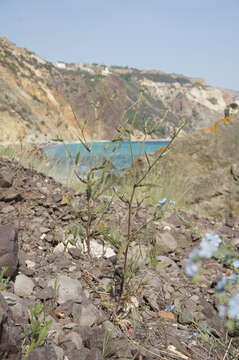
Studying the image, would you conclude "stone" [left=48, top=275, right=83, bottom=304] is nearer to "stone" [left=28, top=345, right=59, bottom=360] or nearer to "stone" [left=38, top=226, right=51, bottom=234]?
"stone" [left=28, top=345, right=59, bottom=360]

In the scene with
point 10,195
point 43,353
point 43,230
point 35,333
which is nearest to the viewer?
point 43,353

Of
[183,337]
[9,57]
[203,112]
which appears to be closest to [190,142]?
[183,337]

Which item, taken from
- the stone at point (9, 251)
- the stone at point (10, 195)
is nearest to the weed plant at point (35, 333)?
the stone at point (9, 251)

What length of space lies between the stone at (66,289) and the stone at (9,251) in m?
0.21

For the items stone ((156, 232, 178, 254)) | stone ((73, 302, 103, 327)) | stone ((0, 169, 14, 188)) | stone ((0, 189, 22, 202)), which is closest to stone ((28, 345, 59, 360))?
stone ((73, 302, 103, 327))

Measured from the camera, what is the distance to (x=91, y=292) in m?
2.12

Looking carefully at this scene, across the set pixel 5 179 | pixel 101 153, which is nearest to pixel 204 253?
pixel 5 179

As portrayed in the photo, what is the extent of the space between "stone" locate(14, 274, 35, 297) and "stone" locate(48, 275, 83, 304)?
101 millimetres

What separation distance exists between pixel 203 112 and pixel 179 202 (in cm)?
9301

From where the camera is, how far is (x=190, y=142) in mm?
6547

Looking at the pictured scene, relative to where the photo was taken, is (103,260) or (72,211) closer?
(103,260)

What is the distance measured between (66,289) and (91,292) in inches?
9.2

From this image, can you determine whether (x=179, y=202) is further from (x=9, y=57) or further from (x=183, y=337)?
(x=9, y=57)

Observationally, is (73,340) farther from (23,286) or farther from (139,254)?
(139,254)
